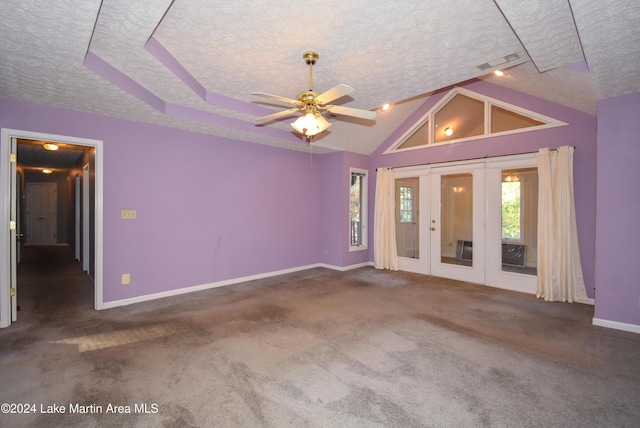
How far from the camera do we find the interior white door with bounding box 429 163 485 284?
17.1 ft

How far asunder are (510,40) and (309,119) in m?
1.89

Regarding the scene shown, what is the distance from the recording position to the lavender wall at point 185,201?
3.92 m

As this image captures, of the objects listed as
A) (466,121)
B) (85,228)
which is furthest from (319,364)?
(85,228)

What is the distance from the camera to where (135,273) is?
13.6ft

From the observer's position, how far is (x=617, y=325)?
3291 mm

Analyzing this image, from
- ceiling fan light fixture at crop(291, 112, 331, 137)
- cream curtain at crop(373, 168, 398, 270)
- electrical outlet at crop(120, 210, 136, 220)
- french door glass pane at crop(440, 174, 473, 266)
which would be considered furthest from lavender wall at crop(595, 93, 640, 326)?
electrical outlet at crop(120, 210, 136, 220)

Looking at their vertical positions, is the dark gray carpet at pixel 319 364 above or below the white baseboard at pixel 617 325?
below

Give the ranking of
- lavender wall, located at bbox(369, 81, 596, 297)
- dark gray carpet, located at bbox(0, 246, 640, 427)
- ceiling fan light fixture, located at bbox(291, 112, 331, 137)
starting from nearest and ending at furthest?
dark gray carpet, located at bbox(0, 246, 640, 427) → ceiling fan light fixture, located at bbox(291, 112, 331, 137) → lavender wall, located at bbox(369, 81, 596, 297)

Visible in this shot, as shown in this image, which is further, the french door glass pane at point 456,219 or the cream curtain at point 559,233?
the french door glass pane at point 456,219

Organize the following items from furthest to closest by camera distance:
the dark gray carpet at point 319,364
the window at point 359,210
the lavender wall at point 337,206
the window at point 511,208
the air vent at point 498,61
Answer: the window at point 359,210 < the lavender wall at point 337,206 < the window at point 511,208 < the air vent at point 498,61 < the dark gray carpet at point 319,364

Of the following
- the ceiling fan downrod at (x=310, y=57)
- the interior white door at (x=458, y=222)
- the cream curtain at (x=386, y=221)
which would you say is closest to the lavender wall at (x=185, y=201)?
the cream curtain at (x=386, y=221)

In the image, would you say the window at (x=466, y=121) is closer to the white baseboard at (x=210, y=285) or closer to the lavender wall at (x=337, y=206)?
the lavender wall at (x=337, y=206)

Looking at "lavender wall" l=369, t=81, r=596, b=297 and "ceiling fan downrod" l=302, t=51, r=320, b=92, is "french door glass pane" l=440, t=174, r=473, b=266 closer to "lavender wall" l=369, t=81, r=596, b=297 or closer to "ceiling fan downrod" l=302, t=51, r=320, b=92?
"lavender wall" l=369, t=81, r=596, b=297

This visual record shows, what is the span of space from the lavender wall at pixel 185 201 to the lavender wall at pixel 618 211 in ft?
15.2
